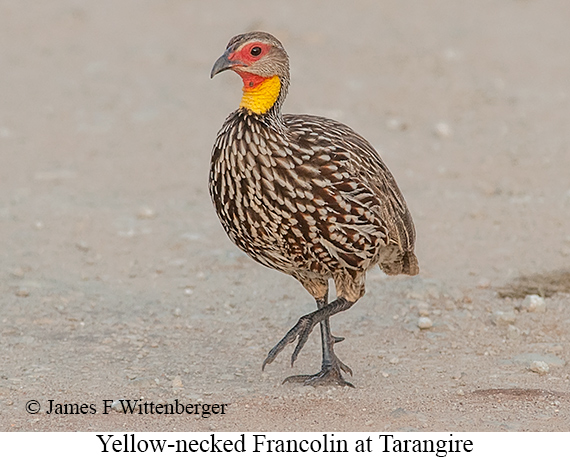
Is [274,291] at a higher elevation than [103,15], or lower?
lower

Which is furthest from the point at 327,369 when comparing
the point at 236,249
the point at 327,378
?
the point at 236,249

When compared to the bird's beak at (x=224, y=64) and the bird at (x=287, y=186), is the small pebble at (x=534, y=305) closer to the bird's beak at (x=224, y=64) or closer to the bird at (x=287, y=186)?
the bird at (x=287, y=186)

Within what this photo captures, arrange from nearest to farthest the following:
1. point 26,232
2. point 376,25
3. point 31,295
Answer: point 31,295
point 26,232
point 376,25

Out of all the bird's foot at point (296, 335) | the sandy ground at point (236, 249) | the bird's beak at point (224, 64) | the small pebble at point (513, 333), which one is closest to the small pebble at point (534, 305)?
the sandy ground at point (236, 249)

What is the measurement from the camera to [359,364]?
19.9 feet

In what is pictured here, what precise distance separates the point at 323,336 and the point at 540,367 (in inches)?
51.2

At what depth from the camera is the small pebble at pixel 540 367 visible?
5.75 m

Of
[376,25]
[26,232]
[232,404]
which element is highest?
[376,25]

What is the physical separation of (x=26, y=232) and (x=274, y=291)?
2307 mm

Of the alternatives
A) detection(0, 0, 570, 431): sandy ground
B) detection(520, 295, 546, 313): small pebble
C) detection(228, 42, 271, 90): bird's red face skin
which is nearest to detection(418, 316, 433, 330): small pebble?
detection(0, 0, 570, 431): sandy ground

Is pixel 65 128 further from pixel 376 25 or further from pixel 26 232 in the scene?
pixel 376 25

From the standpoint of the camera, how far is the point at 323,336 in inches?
230

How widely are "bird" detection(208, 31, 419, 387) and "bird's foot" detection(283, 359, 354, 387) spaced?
339 millimetres

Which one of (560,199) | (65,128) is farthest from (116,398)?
→ (65,128)
